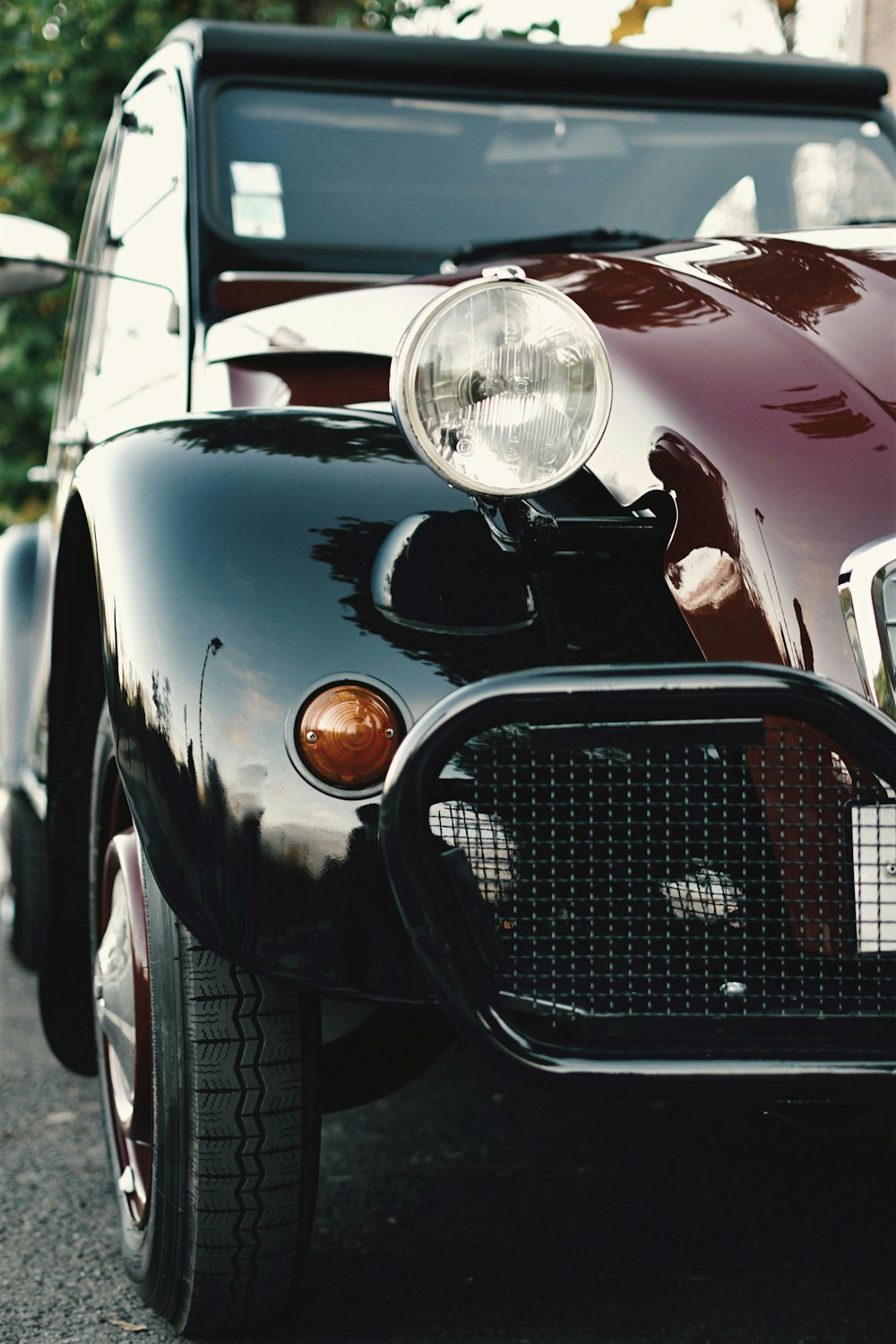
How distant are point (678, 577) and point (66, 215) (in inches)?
205

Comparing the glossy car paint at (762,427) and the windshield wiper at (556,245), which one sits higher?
the windshield wiper at (556,245)

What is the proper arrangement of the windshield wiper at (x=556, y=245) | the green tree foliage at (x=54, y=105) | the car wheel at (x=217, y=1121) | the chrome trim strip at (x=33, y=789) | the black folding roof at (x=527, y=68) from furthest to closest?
1. the green tree foliage at (x=54, y=105)
2. the chrome trim strip at (x=33, y=789)
3. the black folding roof at (x=527, y=68)
4. the windshield wiper at (x=556, y=245)
5. the car wheel at (x=217, y=1121)

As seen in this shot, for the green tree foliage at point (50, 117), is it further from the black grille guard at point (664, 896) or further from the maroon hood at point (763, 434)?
the black grille guard at point (664, 896)

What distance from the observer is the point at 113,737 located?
1.81 metres

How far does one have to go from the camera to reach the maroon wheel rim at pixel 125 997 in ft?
6.59

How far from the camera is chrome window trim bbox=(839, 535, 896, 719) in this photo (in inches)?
61.0

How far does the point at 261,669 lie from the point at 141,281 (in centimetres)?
149

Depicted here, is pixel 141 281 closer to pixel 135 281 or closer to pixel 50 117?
pixel 135 281

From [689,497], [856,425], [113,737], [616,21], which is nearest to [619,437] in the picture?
[689,497]

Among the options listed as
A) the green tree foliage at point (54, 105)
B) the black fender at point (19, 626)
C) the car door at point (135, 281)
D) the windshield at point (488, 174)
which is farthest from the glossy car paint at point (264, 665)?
the green tree foliage at point (54, 105)

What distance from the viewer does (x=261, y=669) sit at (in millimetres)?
1699

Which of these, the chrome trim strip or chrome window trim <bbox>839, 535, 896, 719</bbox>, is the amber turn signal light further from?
the chrome trim strip

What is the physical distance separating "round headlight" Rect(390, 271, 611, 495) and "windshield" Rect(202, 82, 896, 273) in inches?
52.3

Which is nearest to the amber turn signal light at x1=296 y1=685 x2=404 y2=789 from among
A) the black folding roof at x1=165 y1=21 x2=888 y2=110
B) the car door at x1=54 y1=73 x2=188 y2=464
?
the car door at x1=54 y1=73 x2=188 y2=464
